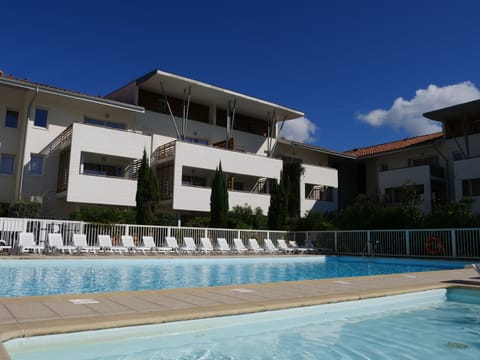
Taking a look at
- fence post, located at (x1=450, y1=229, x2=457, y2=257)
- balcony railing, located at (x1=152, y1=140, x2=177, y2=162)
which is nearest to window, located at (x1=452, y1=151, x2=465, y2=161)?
fence post, located at (x1=450, y1=229, x2=457, y2=257)

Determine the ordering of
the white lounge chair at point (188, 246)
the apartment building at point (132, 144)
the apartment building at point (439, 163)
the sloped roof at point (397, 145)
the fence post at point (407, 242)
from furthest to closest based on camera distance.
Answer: the sloped roof at point (397, 145) < the apartment building at point (439, 163) < the apartment building at point (132, 144) < the fence post at point (407, 242) < the white lounge chair at point (188, 246)

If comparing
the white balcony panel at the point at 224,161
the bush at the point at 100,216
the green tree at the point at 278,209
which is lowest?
the bush at the point at 100,216

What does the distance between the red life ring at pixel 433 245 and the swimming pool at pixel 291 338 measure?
12024mm

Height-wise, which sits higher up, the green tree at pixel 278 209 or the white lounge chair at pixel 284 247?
the green tree at pixel 278 209

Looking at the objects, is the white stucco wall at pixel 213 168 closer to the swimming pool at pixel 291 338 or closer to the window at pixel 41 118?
the window at pixel 41 118

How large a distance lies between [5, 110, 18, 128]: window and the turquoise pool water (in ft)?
37.9

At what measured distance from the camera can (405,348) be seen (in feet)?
17.3

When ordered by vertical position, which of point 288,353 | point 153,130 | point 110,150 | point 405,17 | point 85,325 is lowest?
point 288,353

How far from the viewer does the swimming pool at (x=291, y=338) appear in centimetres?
451

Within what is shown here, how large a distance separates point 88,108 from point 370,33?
15061 mm

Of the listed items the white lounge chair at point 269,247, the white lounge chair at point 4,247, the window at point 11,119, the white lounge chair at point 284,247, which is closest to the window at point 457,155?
the white lounge chair at point 284,247

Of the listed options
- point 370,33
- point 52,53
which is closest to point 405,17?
point 370,33

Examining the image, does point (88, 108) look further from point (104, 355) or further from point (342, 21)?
point (104, 355)

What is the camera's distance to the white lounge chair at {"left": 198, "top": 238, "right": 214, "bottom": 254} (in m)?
19.6
